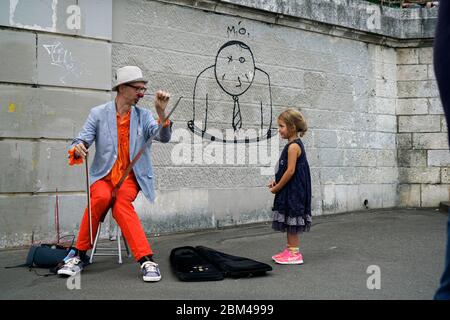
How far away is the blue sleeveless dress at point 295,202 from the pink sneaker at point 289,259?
0.24m

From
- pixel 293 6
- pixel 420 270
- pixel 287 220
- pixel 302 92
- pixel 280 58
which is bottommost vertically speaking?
pixel 420 270

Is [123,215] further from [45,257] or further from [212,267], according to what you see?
[45,257]

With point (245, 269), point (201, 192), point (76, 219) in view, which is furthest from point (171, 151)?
point (245, 269)

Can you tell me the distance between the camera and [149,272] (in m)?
4.10

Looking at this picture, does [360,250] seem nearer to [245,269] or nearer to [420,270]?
[420,270]

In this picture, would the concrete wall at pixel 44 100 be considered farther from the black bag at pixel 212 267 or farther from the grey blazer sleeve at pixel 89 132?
the black bag at pixel 212 267

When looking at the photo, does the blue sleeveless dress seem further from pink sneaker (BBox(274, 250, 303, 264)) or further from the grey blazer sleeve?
the grey blazer sleeve

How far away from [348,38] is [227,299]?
631cm

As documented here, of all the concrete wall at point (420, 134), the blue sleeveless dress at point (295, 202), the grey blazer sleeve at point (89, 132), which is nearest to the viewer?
the grey blazer sleeve at point (89, 132)

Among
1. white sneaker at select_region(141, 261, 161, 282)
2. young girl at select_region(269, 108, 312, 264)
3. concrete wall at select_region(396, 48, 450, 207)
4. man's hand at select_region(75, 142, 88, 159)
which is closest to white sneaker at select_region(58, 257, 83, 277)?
white sneaker at select_region(141, 261, 161, 282)

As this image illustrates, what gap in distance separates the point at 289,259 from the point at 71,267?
6.59 ft

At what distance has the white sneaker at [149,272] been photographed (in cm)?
409

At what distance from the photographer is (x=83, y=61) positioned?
6035mm

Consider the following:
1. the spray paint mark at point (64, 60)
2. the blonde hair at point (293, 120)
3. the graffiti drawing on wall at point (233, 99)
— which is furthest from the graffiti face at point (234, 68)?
the blonde hair at point (293, 120)
